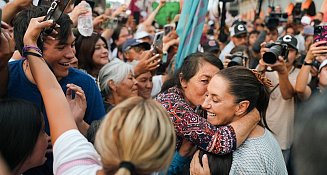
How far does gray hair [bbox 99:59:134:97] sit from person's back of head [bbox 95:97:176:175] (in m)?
2.01

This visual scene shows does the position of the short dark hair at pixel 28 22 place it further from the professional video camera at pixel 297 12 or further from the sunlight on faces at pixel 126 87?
the professional video camera at pixel 297 12

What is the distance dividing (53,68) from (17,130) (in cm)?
75

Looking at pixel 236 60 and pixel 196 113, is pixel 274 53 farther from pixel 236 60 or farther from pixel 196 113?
pixel 196 113

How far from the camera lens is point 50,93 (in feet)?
6.42

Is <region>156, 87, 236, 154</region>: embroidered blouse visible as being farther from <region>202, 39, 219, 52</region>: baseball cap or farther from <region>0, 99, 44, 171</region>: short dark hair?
<region>202, 39, 219, 52</region>: baseball cap

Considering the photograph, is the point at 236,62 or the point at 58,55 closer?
the point at 58,55

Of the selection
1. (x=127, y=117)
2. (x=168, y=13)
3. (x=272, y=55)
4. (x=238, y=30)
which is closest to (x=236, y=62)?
(x=272, y=55)

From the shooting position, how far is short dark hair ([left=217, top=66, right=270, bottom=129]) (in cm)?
229

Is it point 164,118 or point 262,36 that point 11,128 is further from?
point 262,36

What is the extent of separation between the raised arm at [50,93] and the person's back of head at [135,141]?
0.36 meters

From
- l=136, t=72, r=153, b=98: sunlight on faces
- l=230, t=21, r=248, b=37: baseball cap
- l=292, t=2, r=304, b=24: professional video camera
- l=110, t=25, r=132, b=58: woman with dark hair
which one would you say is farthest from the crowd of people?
l=292, t=2, r=304, b=24: professional video camera

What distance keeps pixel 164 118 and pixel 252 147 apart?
0.78 m

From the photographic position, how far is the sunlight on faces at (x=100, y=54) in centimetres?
422

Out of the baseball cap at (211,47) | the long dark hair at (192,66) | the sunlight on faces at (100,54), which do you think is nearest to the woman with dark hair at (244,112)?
the long dark hair at (192,66)
